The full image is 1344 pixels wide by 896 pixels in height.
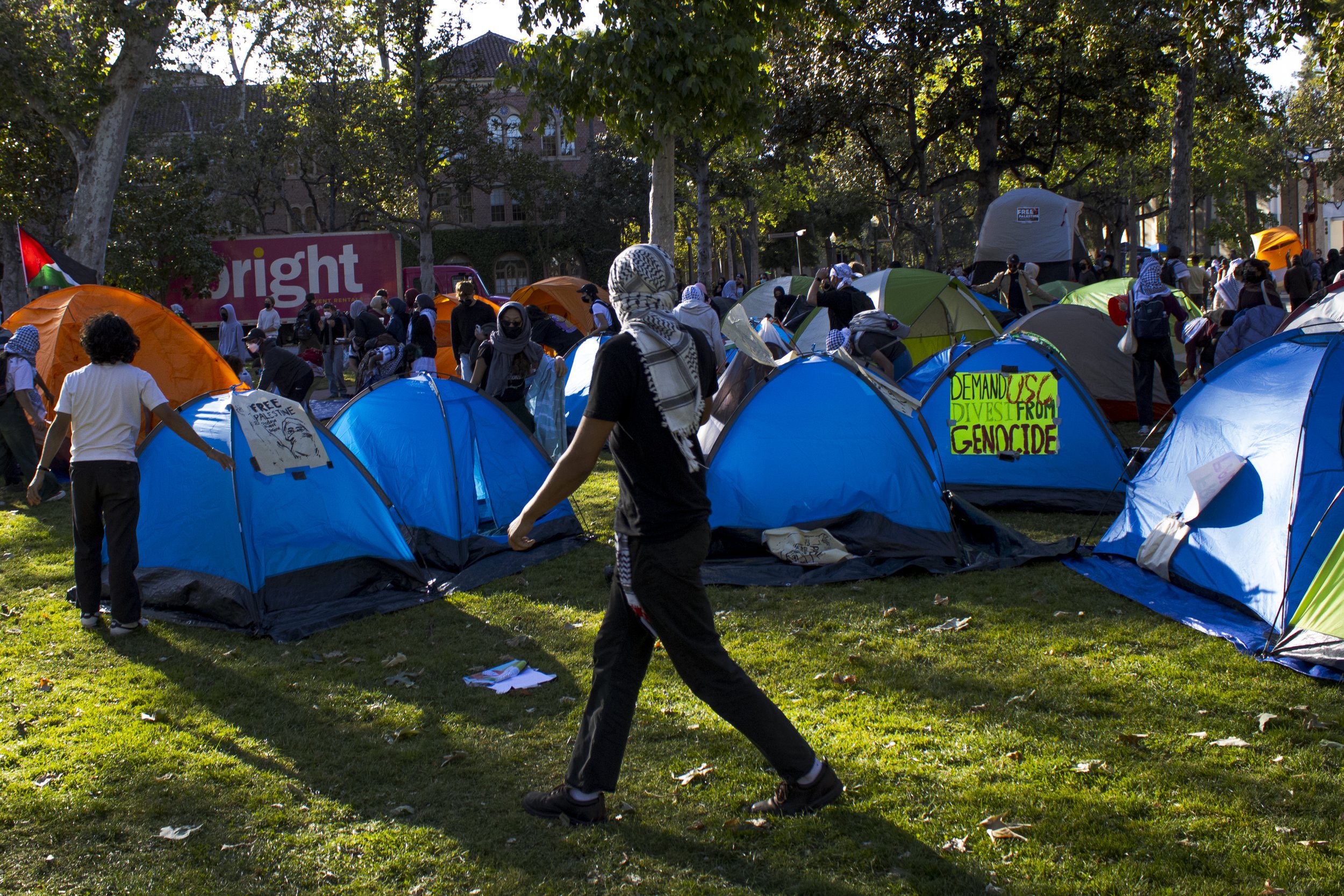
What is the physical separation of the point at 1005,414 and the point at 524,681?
5.05 meters

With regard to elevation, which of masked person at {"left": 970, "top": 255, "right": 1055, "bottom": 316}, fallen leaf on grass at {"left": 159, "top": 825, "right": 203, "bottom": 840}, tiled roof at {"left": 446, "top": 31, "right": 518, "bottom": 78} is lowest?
fallen leaf on grass at {"left": 159, "top": 825, "right": 203, "bottom": 840}

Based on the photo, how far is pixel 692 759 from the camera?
4129mm

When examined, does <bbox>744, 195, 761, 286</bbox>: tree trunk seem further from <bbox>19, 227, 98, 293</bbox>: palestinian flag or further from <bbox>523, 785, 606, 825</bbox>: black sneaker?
<bbox>523, 785, 606, 825</bbox>: black sneaker

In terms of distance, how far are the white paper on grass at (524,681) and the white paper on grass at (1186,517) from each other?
3.65 meters

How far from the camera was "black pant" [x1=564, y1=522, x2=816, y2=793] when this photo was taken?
3.25 m

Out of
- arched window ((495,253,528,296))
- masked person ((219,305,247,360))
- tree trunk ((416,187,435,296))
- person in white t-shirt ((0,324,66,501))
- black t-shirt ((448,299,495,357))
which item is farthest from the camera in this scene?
arched window ((495,253,528,296))

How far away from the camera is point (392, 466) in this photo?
754 centimetres

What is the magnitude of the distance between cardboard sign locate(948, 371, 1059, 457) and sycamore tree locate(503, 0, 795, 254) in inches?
215

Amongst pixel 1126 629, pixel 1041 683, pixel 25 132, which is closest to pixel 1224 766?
pixel 1041 683

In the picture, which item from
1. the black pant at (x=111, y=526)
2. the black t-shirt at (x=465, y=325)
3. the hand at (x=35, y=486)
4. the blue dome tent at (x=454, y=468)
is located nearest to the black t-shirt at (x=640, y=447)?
the black pant at (x=111, y=526)

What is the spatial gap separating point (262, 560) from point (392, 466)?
1.47m

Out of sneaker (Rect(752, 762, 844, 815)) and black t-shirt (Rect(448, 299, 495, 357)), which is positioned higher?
black t-shirt (Rect(448, 299, 495, 357))

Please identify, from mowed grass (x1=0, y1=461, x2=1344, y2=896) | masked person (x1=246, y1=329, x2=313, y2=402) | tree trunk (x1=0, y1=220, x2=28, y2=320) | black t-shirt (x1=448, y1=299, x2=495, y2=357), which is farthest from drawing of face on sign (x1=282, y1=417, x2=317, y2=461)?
tree trunk (x1=0, y1=220, x2=28, y2=320)

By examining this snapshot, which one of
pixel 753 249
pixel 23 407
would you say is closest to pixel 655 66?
pixel 23 407
